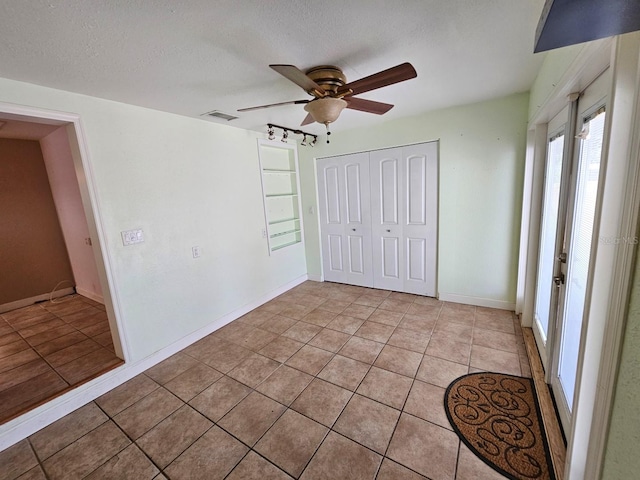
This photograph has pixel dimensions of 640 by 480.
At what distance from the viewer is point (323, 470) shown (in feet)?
4.72

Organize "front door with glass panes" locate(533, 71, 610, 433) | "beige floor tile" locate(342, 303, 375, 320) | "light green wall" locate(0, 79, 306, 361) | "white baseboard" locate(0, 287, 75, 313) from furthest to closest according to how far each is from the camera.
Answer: "white baseboard" locate(0, 287, 75, 313)
"beige floor tile" locate(342, 303, 375, 320)
"light green wall" locate(0, 79, 306, 361)
"front door with glass panes" locate(533, 71, 610, 433)

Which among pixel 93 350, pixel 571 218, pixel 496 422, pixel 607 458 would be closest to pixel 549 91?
pixel 571 218

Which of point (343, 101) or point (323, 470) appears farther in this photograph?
point (343, 101)

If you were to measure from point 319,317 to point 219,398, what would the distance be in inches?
56.1

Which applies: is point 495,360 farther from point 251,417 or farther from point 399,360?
point 251,417

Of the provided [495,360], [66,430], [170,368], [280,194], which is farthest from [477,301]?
[66,430]

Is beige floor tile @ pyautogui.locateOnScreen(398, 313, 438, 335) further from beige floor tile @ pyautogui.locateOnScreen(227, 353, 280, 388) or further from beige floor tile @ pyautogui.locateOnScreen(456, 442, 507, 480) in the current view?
beige floor tile @ pyautogui.locateOnScreen(227, 353, 280, 388)

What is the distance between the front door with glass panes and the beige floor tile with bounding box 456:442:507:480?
20.7 inches

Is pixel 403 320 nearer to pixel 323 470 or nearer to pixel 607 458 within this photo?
pixel 323 470

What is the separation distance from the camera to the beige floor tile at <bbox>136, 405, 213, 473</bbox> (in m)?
1.60

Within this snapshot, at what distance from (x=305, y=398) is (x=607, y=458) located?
1.59m

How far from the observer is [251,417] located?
5.97 ft

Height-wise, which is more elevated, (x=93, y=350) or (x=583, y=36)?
(x=583, y=36)

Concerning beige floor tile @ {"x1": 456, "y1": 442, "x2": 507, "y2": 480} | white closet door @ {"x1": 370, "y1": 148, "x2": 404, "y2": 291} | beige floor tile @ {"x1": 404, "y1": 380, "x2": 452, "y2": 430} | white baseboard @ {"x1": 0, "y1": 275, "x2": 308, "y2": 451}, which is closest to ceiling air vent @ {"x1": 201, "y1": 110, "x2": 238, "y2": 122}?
→ white closet door @ {"x1": 370, "y1": 148, "x2": 404, "y2": 291}
